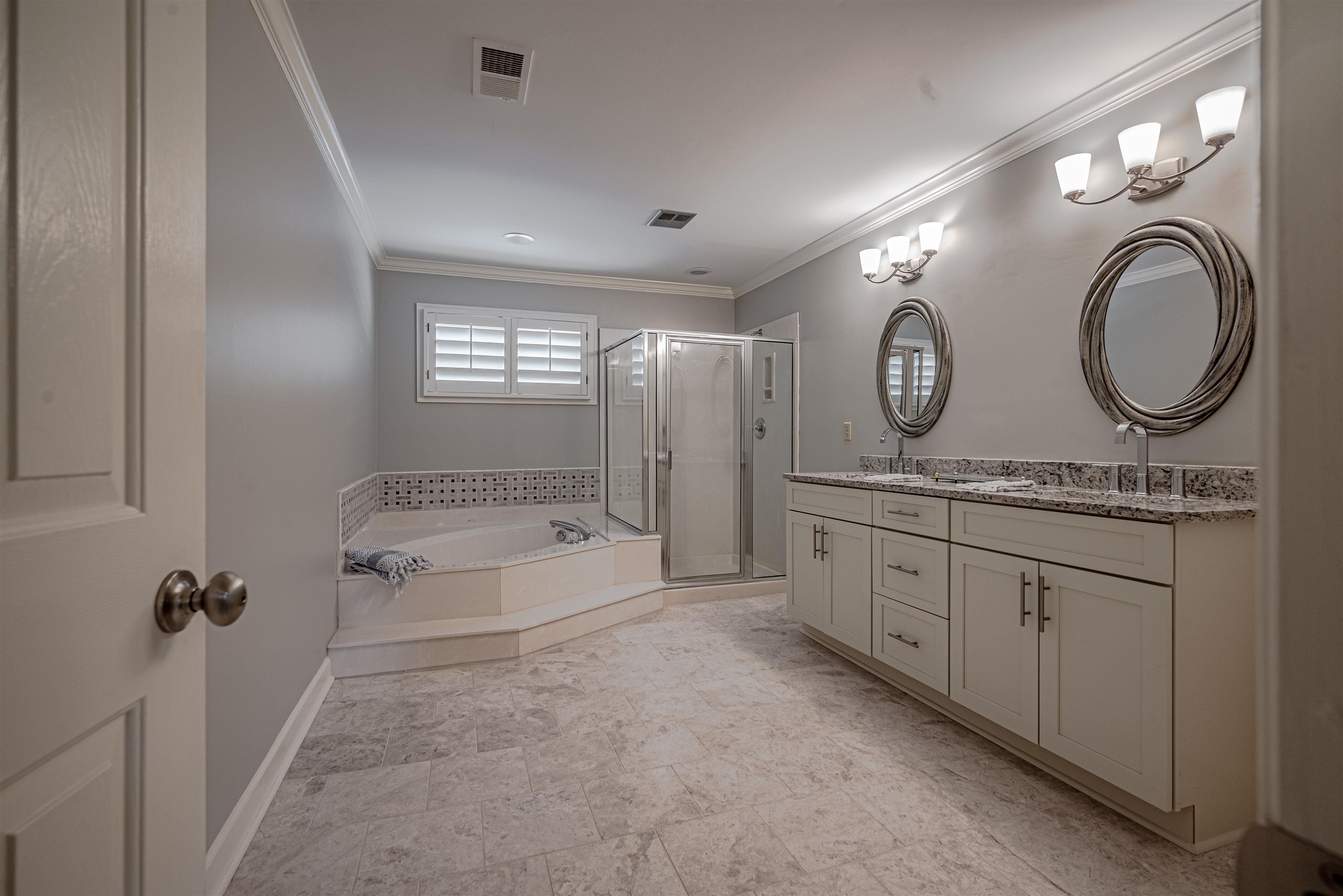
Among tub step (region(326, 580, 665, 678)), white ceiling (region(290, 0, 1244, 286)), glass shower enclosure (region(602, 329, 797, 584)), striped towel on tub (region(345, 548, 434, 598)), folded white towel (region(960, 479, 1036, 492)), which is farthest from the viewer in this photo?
glass shower enclosure (region(602, 329, 797, 584))

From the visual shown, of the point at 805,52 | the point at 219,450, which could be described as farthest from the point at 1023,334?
the point at 219,450

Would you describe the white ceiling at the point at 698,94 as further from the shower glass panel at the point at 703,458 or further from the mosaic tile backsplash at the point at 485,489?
the mosaic tile backsplash at the point at 485,489

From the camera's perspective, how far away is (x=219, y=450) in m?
1.53

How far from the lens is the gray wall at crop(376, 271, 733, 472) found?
451cm

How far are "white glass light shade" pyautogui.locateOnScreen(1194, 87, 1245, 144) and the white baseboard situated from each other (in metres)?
3.10

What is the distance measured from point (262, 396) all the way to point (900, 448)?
2.87 m

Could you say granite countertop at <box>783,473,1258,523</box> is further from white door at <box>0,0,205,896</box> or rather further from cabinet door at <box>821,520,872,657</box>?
white door at <box>0,0,205,896</box>

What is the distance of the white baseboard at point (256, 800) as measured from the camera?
1.50m

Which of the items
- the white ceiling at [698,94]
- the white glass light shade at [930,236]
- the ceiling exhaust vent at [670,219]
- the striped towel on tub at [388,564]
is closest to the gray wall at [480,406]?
the white ceiling at [698,94]

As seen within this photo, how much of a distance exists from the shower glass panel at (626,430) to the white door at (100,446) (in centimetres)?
342

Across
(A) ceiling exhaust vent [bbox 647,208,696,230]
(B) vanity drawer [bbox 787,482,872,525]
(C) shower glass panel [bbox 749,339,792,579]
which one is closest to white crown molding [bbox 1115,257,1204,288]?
(B) vanity drawer [bbox 787,482,872,525]

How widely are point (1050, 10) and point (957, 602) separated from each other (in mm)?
1907

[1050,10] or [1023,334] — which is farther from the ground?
[1050,10]

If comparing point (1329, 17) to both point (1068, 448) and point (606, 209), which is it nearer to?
point (1068, 448)
